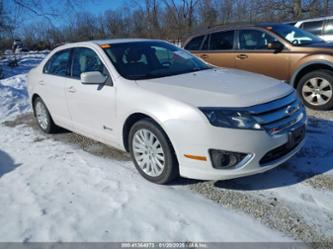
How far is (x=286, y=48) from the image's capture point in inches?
229

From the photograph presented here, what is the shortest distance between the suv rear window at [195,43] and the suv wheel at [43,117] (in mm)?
3750

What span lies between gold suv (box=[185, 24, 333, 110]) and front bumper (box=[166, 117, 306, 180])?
121 inches

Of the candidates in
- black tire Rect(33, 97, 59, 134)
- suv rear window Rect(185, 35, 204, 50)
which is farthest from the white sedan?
suv rear window Rect(185, 35, 204, 50)

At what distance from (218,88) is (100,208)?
165cm

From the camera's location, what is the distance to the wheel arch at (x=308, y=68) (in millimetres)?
5344

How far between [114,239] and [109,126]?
1505mm

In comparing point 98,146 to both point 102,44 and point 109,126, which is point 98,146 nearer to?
point 109,126

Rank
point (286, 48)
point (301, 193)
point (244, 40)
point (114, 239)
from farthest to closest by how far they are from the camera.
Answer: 1. point (244, 40)
2. point (286, 48)
3. point (301, 193)
4. point (114, 239)

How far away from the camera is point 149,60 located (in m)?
3.93

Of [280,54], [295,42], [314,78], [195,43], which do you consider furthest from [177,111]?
[195,43]

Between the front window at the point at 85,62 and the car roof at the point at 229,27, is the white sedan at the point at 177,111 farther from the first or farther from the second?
the car roof at the point at 229,27

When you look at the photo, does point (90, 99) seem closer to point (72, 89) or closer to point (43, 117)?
point (72, 89)

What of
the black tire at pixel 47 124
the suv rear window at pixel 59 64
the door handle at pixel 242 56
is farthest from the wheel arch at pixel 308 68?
the black tire at pixel 47 124

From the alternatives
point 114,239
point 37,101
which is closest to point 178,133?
point 114,239
